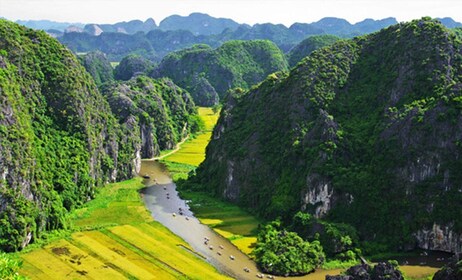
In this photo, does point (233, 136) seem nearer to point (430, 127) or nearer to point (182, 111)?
point (430, 127)

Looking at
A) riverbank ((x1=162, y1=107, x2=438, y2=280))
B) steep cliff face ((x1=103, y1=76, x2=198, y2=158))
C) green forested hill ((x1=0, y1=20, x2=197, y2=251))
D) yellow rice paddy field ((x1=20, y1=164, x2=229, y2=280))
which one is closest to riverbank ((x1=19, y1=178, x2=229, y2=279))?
yellow rice paddy field ((x1=20, y1=164, x2=229, y2=280))

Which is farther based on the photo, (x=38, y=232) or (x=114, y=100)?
(x=114, y=100)

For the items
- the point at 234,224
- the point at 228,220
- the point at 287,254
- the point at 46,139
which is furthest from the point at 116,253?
the point at 46,139

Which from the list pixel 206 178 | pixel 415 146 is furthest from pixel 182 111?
pixel 415 146

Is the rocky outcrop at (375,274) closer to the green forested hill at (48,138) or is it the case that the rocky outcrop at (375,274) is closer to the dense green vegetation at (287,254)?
the dense green vegetation at (287,254)

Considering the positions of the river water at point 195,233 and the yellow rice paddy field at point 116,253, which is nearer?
the yellow rice paddy field at point 116,253

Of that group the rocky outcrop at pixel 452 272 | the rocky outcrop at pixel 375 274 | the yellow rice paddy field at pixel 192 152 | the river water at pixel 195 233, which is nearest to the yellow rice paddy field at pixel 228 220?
the river water at pixel 195 233

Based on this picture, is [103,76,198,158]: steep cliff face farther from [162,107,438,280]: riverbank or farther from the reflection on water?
[162,107,438,280]: riverbank
